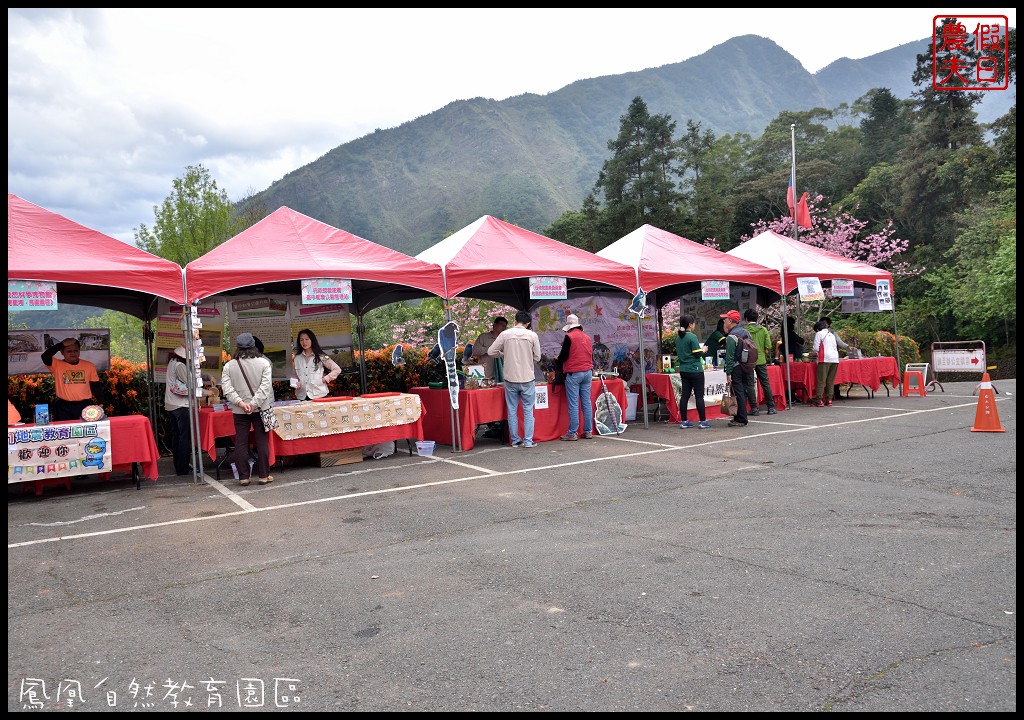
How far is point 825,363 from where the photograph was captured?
1360 centimetres

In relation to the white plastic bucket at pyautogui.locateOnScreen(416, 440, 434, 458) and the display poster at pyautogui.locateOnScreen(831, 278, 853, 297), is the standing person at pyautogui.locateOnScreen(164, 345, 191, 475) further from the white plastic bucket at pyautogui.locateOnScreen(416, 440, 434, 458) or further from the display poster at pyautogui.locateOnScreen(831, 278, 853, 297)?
the display poster at pyautogui.locateOnScreen(831, 278, 853, 297)

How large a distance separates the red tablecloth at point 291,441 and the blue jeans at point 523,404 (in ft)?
5.90

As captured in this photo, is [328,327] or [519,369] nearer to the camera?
[519,369]

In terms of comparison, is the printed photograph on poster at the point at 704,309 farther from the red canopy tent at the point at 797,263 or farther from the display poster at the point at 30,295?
the display poster at the point at 30,295

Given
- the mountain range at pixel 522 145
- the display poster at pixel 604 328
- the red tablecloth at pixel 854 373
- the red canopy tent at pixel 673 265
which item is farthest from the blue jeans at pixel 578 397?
the mountain range at pixel 522 145

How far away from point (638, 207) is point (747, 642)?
44.1 m

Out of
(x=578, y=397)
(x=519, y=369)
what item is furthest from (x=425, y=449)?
(x=578, y=397)

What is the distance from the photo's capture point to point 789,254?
14164mm

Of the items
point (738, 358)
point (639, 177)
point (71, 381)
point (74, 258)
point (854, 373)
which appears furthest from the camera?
point (639, 177)

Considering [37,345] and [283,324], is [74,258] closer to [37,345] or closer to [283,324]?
[37,345]

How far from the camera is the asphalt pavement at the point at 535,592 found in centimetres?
309

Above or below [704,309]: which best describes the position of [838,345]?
below

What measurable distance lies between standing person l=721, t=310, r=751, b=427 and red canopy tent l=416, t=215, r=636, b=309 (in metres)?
1.85

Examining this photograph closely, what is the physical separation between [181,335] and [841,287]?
39.5ft
